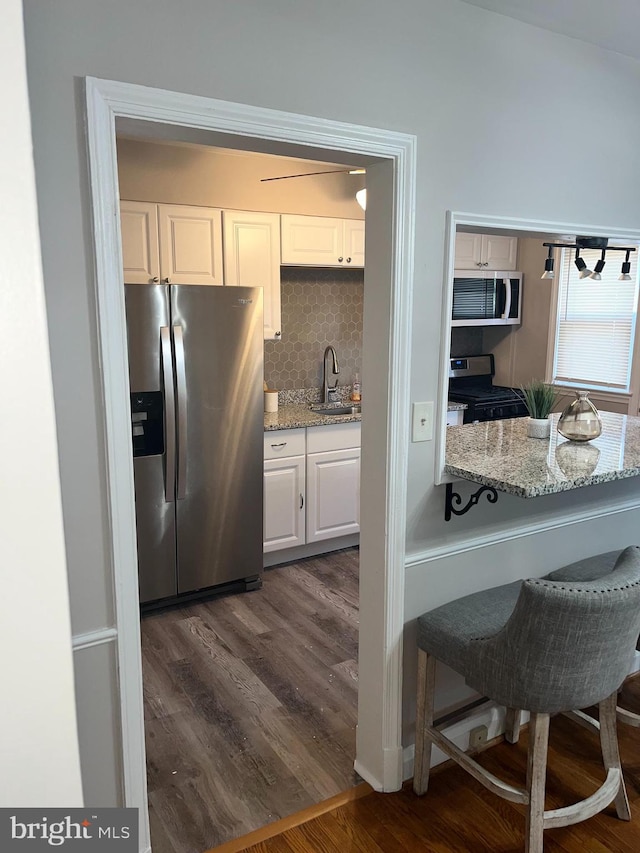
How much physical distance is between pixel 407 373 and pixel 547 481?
526 mm

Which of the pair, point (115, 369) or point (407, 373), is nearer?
point (115, 369)

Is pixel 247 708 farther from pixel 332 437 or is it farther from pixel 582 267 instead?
pixel 582 267

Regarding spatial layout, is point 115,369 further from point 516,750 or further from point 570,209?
point 516,750

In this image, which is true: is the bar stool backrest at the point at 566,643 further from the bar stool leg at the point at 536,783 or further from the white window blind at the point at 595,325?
the white window blind at the point at 595,325

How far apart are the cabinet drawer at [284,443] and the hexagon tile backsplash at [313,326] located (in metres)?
0.67

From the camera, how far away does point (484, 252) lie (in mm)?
4953

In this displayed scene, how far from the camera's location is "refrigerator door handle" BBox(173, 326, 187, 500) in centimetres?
332

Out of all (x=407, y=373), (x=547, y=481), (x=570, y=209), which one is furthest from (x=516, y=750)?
(x=570, y=209)

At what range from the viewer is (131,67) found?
1.49 m

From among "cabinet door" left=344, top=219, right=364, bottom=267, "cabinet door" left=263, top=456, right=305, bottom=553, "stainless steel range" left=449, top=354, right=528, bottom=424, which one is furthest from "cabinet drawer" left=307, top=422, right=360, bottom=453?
"cabinet door" left=344, top=219, right=364, bottom=267

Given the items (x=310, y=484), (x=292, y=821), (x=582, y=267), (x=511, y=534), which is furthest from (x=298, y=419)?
(x=292, y=821)

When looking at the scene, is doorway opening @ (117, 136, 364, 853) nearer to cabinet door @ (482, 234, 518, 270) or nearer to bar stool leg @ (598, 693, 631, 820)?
bar stool leg @ (598, 693, 631, 820)

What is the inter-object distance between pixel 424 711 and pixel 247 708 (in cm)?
87

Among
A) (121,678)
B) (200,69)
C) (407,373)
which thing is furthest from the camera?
(407,373)
